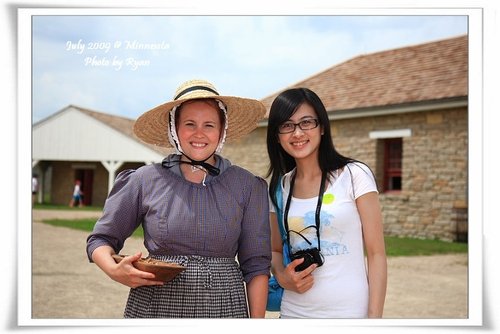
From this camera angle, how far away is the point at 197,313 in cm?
225

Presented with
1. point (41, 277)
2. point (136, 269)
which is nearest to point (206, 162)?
point (136, 269)

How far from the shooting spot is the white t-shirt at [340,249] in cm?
231

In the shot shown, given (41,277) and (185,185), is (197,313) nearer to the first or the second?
(185,185)

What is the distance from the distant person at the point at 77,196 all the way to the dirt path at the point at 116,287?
27.4 feet

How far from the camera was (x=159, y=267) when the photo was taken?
2.06 m

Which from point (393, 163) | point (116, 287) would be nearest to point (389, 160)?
point (393, 163)

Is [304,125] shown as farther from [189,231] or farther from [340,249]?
[189,231]

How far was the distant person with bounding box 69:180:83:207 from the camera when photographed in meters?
17.5

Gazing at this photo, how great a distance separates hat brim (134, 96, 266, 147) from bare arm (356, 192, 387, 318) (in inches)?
24.6

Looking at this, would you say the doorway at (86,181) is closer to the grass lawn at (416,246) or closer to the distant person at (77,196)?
the distant person at (77,196)

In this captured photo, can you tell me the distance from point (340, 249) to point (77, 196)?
16.6m

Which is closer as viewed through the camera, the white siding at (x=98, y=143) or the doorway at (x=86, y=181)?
the white siding at (x=98, y=143)

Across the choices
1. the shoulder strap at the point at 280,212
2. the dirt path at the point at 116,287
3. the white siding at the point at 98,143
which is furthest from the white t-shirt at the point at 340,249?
the white siding at the point at 98,143
